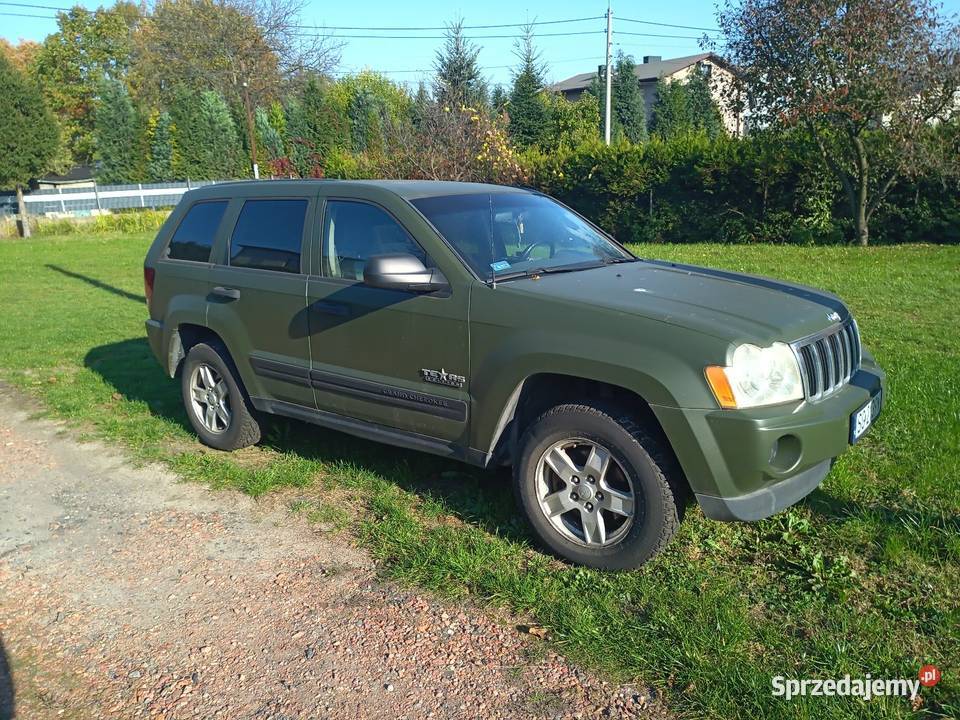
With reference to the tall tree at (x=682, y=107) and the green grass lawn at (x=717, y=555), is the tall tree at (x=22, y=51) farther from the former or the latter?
the green grass lawn at (x=717, y=555)

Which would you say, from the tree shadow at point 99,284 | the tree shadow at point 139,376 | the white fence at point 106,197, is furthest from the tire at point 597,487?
the white fence at point 106,197

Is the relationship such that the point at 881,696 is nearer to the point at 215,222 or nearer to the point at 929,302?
the point at 215,222

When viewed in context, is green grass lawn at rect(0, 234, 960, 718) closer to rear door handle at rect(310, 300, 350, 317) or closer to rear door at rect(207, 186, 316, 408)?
rear door at rect(207, 186, 316, 408)

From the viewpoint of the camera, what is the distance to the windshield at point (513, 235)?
180 inches

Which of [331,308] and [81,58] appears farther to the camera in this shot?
[81,58]

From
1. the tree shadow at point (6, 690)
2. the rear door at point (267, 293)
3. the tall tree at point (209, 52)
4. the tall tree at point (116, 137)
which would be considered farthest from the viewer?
the tall tree at point (209, 52)

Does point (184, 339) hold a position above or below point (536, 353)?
below

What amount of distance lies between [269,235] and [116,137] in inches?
1630

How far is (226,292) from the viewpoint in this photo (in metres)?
5.63

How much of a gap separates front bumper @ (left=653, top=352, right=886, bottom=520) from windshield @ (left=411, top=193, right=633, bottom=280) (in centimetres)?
138

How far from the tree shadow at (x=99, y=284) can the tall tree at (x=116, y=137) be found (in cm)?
2478

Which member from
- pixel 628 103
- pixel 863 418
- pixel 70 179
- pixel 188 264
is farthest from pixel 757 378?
pixel 70 179

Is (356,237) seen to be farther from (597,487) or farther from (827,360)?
(827,360)

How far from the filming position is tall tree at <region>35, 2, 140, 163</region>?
64688 mm
